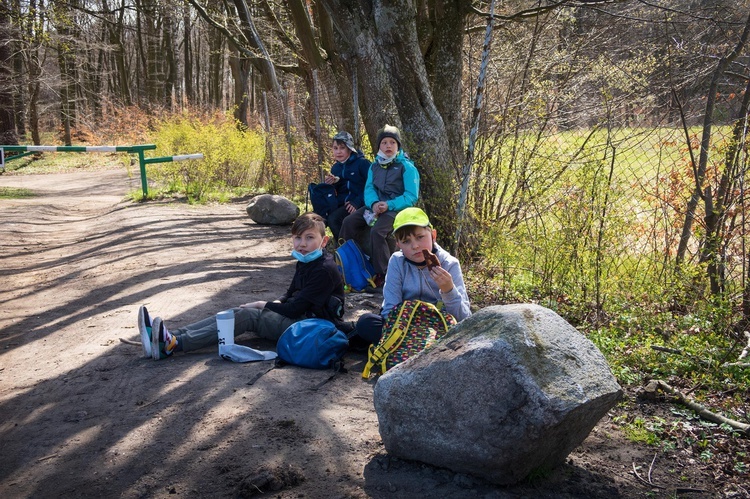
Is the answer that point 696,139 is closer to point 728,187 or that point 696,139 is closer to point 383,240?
point 728,187

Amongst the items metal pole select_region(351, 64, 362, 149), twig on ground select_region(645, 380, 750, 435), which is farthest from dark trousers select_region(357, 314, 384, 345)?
metal pole select_region(351, 64, 362, 149)

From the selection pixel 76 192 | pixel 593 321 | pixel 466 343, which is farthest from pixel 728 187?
pixel 76 192

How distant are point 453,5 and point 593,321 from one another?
461 cm

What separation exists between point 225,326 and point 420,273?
147 cm

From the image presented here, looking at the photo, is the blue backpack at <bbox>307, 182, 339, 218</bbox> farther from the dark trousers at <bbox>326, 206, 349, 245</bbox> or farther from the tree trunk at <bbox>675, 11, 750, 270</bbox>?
the tree trunk at <bbox>675, 11, 750, 270</bbox>

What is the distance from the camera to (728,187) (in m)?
5.00

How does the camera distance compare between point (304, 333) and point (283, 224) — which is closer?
point (304, 333)

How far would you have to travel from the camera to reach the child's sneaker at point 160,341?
15.4 feet

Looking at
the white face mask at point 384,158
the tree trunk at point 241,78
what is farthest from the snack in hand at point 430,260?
the tree trunk at point 241,78

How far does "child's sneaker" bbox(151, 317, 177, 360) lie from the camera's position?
4.69 m

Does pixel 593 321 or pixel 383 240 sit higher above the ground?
pixel 383 240

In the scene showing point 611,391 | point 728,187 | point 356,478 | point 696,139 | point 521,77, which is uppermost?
point 521,77

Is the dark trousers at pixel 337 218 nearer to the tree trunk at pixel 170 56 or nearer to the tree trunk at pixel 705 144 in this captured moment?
the tree trunk at pixel 705 144

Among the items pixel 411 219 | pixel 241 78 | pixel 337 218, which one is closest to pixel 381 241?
pixel 337 218
